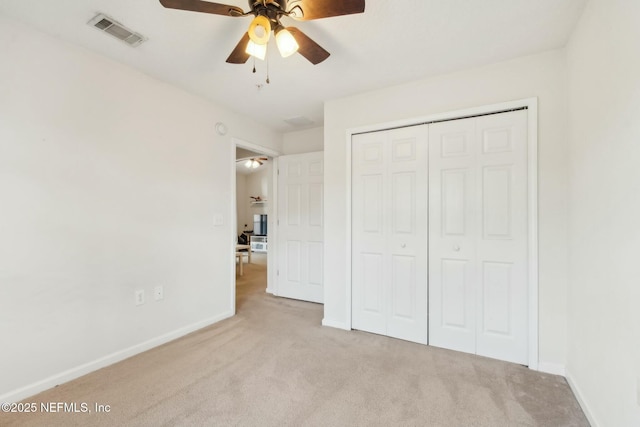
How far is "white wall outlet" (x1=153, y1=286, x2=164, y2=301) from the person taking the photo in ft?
8.16

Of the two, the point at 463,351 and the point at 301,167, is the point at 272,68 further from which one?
the point at 463,351

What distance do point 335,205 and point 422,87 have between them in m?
1.37

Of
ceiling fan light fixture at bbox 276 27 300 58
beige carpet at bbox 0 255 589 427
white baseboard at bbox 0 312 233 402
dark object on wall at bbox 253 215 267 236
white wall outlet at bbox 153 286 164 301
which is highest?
ceiling fan light fixture at bbox 276 27 300 58

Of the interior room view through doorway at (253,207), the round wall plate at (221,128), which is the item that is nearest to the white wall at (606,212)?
the round wall plate at (221,128)

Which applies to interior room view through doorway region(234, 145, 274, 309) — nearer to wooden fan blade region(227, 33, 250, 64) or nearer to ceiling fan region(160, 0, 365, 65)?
wooden fan blade region(227, 33, 250, 64)

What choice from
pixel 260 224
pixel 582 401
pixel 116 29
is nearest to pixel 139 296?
pixel 116 29

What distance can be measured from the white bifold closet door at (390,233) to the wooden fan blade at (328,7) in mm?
1393

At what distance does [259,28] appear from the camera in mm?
1419

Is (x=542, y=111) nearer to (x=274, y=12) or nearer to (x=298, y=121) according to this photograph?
(x=274, y=12)

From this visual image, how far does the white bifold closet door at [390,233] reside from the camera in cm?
251

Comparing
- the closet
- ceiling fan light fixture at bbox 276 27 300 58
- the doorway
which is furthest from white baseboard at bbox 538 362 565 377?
the doorway

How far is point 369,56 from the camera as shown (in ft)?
7.05

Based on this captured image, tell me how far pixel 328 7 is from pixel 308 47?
320 millimetres

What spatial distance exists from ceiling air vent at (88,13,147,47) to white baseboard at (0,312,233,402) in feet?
7.67
